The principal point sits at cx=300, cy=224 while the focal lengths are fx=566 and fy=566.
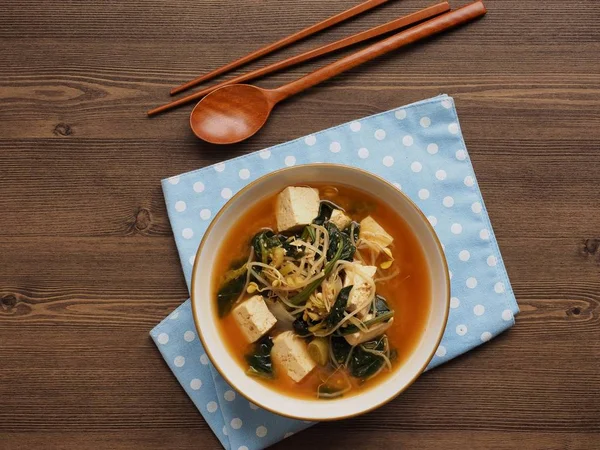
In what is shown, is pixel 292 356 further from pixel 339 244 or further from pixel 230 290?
pixel 339 244

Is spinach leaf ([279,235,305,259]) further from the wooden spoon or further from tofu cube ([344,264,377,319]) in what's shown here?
the wooden spoon

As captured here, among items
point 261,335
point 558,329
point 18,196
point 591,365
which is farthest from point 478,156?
point 18,196

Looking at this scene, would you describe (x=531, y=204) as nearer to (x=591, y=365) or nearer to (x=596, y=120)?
(x=596, y=120)

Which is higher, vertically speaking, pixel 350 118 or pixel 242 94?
pixel 242 94

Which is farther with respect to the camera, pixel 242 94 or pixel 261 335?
pixel 242 94

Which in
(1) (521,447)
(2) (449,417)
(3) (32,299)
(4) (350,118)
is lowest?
(1) (521,447)

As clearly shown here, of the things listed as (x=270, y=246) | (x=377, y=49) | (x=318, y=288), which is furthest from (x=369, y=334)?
(x=377, y=49)
